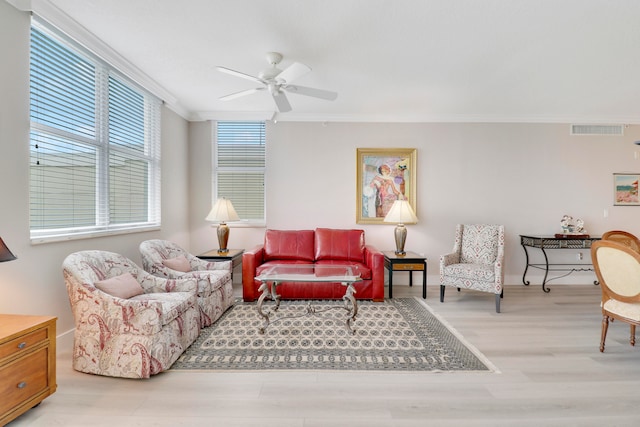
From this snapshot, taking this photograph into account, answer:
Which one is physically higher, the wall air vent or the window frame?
the wall air vent

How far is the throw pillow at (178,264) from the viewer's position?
3.33m

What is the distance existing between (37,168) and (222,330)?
2.02 meters

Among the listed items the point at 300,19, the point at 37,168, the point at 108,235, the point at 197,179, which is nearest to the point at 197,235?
the point at 197,179

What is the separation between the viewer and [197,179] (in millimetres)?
5043

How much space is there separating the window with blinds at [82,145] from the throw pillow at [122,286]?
58cm

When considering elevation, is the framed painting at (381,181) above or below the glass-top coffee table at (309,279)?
above

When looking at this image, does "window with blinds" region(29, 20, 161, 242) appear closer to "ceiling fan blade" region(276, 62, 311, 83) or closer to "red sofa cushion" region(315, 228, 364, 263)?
"ceiling fan blade" region(276, 62, 311, 83)

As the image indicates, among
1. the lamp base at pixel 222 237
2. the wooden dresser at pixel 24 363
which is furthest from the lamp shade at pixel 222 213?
the wooden dresser at pixel 24 363

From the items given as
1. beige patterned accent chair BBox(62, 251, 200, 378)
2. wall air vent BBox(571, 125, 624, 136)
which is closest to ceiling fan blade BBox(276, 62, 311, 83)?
beige patterned accent chair BBox(62, 251, 200, 378)

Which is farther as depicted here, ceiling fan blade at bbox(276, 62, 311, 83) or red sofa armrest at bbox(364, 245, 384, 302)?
red sofa armrest at bbox(364, 245, 384, 302)

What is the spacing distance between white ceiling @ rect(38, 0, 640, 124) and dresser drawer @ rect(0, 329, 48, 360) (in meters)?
2.26

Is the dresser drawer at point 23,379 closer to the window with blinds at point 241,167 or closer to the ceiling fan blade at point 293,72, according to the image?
the ceiling fan blade at point 293,72

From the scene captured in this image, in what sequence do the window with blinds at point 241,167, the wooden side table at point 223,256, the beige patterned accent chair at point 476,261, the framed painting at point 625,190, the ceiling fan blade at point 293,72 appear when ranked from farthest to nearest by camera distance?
the window with blinds at point 241,167 < the framed painting at point 625,190 < the wooden side table at point 223,256 < the beige patterned accent chair at point 476,261 < the ceiling fan blade at point 293,72

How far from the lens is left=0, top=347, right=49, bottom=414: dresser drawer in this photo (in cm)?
162
